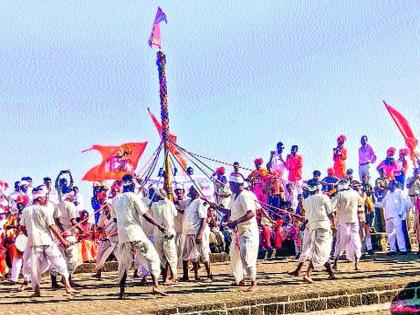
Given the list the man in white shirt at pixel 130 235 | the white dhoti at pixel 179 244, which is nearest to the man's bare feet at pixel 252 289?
the man in white shirt at pixel 130 235

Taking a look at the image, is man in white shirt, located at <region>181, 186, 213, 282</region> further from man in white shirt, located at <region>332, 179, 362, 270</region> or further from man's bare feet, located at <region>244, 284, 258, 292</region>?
man in white shirt, located at <region>332, 179, 362, 270</region>

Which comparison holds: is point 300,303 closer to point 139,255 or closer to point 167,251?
point 139,255

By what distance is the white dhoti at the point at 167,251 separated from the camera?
1179 cm

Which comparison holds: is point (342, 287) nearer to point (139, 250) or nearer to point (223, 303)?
point (223, 303)

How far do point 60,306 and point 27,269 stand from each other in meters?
2.03

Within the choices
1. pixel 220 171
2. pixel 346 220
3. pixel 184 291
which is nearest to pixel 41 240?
pixel 184 291

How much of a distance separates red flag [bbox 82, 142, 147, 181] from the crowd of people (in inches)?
25.5

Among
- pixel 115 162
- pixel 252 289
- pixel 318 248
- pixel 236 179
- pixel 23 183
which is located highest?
pixel 115 162

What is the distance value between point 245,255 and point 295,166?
7.35 meters

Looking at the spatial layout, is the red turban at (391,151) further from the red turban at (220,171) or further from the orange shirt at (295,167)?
the red turban at (220,171)

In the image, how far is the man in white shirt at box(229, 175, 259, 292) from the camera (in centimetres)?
Result: 1044

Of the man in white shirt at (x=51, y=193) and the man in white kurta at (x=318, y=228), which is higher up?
the man in white shirt at (x=51, y=193)

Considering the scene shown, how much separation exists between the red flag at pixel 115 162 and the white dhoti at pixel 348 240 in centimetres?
663

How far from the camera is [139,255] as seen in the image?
10156 mm
